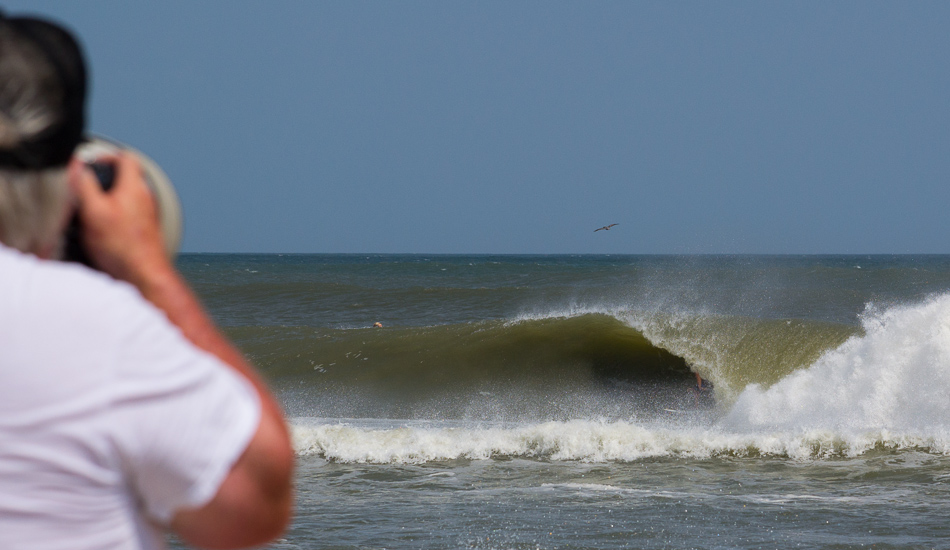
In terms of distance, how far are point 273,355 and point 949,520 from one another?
35.2 ft

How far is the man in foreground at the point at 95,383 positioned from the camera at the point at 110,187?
0.01 metres

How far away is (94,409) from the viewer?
2.39 ft

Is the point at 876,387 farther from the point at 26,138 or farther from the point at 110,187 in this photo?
the point at 26,138

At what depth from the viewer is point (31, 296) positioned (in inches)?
29.2

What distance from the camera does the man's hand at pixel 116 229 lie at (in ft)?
2.80

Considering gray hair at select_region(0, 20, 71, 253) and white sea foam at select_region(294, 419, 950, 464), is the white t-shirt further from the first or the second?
white sea foam at select_region(294, 419, 950, 464)

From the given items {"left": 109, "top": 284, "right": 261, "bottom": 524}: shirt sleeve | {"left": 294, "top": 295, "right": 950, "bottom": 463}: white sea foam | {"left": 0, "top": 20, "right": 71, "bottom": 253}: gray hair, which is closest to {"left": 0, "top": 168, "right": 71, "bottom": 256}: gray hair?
{"left": 0, "top": 20, "right": 71, "bottom": 253}: gray hair

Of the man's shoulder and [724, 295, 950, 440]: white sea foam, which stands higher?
the man's shoulder

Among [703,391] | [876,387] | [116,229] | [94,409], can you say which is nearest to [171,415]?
[94,409]

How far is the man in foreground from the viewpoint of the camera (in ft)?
2.40

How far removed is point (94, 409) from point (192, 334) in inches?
5.0

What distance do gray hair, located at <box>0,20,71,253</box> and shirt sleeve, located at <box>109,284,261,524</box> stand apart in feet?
0.47

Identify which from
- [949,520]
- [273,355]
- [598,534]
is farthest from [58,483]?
[273,355]

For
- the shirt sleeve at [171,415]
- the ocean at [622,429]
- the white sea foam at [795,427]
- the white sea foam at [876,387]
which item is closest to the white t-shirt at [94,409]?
the shirt sleeve at [171,415]
